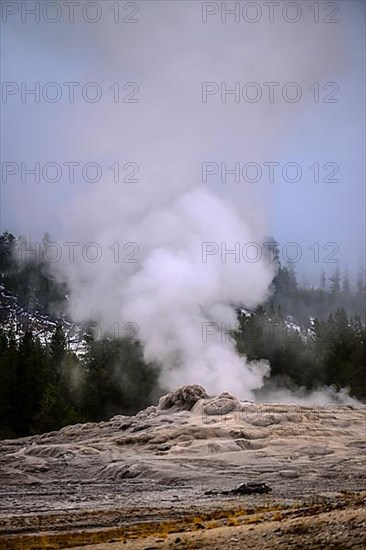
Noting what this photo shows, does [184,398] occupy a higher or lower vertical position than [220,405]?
higher

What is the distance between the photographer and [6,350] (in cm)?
5875

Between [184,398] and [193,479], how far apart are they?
14.4m

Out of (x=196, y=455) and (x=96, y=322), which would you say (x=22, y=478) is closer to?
(x=196, y=455)

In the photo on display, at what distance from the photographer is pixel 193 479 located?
63.9 ft

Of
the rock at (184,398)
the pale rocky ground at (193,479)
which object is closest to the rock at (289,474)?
the pale rocky ground at (193,479)

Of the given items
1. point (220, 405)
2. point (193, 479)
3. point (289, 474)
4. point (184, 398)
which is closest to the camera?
point (193, 479)

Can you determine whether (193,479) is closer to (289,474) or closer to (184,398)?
(289,474)

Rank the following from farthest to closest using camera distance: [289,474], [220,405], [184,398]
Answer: [184,398] < [220,405] < [289,474]

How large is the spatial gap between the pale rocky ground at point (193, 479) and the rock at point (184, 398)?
0.06 meters

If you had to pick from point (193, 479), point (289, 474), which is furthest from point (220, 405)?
point (193, 479)

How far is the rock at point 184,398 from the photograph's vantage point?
33.6 meters

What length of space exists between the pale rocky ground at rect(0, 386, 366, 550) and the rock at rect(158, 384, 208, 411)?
6 cm

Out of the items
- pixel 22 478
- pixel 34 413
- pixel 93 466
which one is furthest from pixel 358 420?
pixel 34 413

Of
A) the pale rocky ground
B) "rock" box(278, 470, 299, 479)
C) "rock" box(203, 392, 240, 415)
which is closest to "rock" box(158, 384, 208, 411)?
the pale rocky ground
